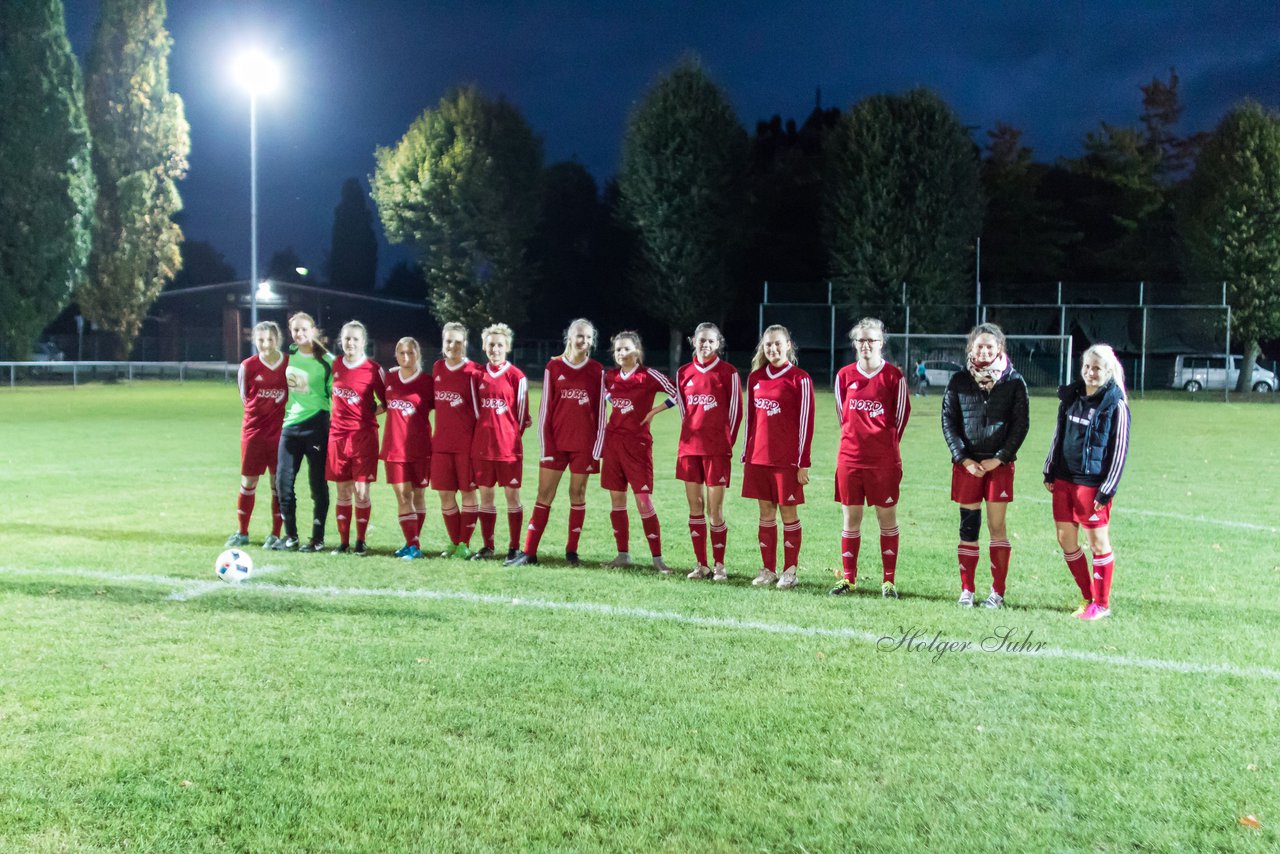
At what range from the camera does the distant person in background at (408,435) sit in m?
7.74

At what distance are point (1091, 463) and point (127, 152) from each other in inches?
1627

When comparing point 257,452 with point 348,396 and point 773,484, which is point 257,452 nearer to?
point 348,396

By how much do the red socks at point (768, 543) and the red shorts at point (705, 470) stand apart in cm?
39

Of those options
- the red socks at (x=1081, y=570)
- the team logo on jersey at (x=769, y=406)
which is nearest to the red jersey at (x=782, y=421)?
the team logo on jersey at (x=769, y=406)

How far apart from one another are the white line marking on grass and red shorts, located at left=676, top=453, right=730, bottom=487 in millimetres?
1278

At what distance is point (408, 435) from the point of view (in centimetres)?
775

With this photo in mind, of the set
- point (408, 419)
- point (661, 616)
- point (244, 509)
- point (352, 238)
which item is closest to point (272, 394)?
point (244, 509)

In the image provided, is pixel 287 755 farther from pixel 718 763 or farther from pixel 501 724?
pixel 718 763

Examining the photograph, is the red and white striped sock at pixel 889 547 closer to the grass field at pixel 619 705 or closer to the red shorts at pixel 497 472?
the grass field at pixel 619 705

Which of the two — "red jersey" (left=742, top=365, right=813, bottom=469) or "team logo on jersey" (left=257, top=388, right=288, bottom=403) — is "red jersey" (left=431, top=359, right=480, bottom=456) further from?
"red jersey" (left=742, top=365, right=813, bottom=469)

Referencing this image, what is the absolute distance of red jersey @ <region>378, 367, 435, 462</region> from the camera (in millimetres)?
7742

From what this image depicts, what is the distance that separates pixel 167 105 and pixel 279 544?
38017mm

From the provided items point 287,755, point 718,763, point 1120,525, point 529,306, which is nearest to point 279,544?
point 287,755

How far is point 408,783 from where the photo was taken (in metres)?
3.67
